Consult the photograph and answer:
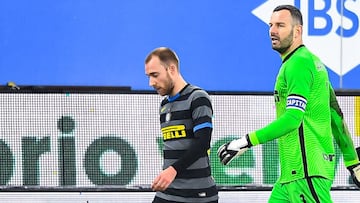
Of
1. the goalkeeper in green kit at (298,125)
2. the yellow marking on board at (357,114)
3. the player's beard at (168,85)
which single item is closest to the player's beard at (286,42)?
the goalkeeper in green kit at (298,125)

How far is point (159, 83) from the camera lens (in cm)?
360

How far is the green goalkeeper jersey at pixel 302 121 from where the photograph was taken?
10.7 feet

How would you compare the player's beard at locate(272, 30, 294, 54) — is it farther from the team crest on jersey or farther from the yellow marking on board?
the yellow marking on board

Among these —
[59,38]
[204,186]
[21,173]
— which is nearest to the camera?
[204,186]

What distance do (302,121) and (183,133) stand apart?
0.57 metres

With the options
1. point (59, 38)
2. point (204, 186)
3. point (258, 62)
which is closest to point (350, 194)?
point (258, 62)

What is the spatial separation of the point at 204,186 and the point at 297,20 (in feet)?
2.96

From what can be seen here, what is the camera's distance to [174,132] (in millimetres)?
3570

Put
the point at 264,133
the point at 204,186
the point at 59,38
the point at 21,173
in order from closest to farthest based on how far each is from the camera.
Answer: the point at 264,133 < the point at 204,186 < the point at 21,173 < the point at 59,38

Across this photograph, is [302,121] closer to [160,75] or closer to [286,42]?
[286,42]

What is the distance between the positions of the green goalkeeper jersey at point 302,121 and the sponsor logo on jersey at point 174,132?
397mm

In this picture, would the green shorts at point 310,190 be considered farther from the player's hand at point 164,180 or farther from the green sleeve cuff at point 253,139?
the player's hand at point 164,180

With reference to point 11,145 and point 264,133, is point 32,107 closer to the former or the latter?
point 11,145

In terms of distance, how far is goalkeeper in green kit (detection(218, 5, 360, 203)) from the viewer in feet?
10.7
